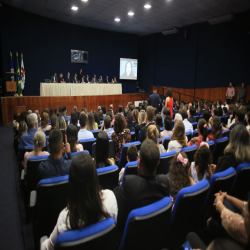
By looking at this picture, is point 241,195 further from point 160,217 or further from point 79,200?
point 79,200

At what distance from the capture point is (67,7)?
29.1ft

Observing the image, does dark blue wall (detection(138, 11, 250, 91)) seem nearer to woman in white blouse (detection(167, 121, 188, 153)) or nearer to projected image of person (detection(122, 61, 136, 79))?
projected image of person (detection(122, 61, 136, 79))

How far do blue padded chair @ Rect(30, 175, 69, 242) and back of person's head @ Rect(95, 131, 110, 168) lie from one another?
566 mm

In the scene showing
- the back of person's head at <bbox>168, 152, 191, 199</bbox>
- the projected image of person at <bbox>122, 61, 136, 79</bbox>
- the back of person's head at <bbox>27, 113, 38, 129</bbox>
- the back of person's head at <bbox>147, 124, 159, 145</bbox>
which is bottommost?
the back of person's head at <bbox>168, 152, 191, 199</bbox>

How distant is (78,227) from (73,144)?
1625 millimetres

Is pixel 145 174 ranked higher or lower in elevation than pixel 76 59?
lower

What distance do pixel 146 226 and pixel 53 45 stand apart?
1199 cm

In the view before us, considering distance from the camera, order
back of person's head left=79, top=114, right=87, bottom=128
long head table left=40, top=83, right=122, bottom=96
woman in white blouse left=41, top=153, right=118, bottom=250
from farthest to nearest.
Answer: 1. long head table left=40, top=83, right=122, bottom=96
2. back of person's head left=79, top=114, right=87, bottom=128
3. woman in white blouse left=41, top=153, right=118, bottom=250

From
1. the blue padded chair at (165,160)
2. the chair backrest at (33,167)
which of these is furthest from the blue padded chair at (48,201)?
the blue padded chair at (165,160)

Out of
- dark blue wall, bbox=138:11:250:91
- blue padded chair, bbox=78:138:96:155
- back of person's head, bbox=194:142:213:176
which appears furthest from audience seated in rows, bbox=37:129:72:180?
dark blue wall, bbox=138:11:250:91

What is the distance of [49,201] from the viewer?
1.76m

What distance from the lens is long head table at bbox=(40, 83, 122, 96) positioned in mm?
9961

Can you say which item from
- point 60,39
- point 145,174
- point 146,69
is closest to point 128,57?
point 146,69

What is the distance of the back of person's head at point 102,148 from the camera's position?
2207 millimetres
